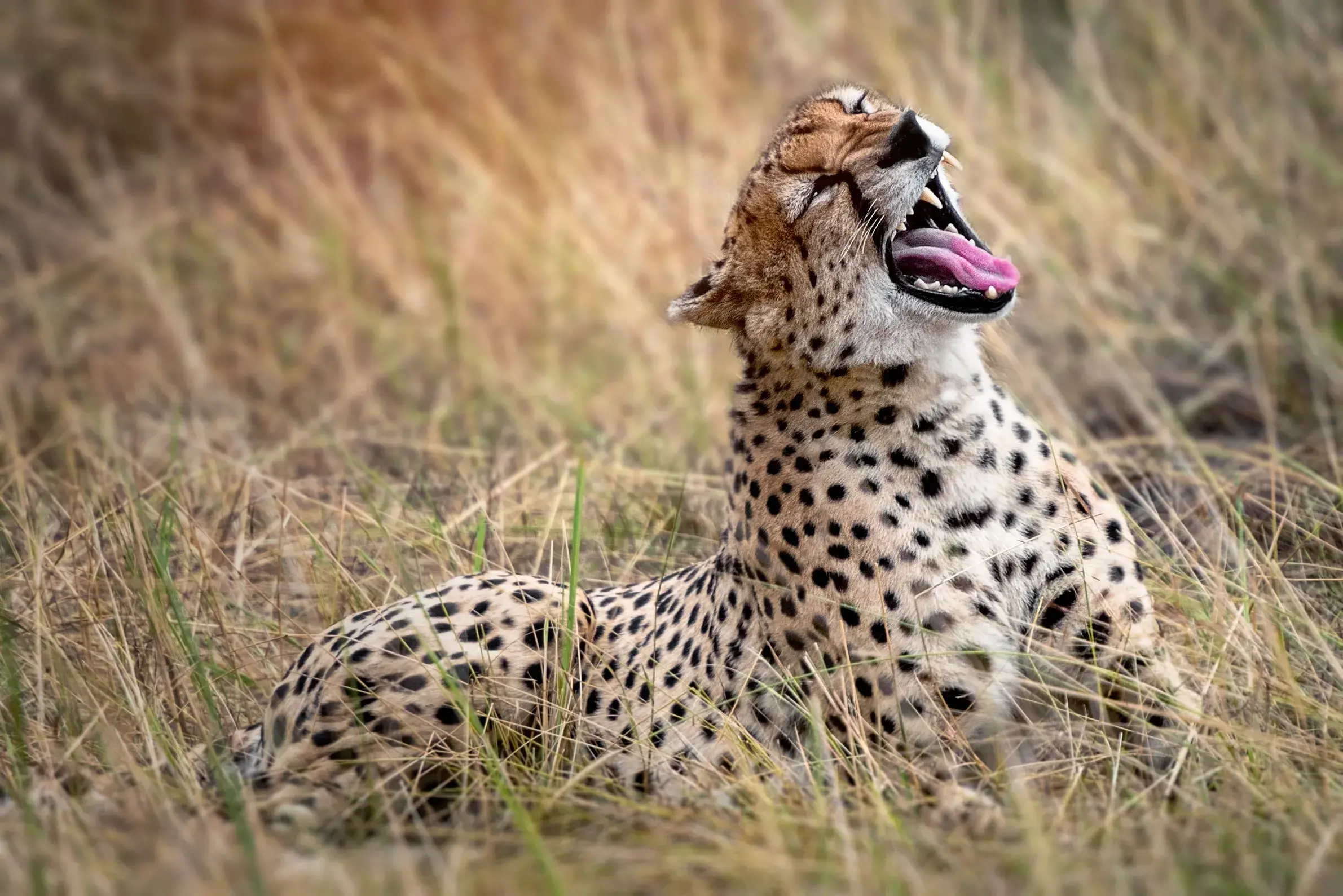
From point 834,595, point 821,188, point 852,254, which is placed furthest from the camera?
point 821,188

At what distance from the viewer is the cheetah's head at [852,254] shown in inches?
124

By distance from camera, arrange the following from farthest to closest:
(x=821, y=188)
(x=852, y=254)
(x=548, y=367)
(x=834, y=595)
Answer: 1. (x=548, y=367)
2. (x=821, y=188)
3. (x=852, y=254)
4. (x=834, y=595)

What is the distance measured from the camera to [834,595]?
3.09 m

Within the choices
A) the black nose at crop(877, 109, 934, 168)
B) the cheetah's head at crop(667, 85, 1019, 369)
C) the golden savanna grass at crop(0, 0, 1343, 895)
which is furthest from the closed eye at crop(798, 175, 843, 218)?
the golden savanna grass at crop(0, 0, 1343, 895)

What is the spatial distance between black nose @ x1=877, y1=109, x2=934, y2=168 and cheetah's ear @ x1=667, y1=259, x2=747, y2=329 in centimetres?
39

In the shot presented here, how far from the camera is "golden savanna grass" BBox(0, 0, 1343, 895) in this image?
104 inches

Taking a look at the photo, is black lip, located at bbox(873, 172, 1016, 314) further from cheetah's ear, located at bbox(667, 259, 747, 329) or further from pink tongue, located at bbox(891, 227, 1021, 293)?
cheetah's ear, located at bbox(667, 259, 747, 329)

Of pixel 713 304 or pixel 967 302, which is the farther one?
pixel 713 304

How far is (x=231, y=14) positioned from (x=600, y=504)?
5123 mm

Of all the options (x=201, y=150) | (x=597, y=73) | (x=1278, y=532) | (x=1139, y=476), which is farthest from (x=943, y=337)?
(x=201, y=150)

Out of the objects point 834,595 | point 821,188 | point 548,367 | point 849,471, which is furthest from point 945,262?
point 548,367

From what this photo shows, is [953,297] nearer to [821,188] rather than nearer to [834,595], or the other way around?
[821,188]

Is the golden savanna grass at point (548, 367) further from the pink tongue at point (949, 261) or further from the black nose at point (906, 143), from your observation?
the black nose at point (906, 143)

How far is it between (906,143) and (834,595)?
852mm
